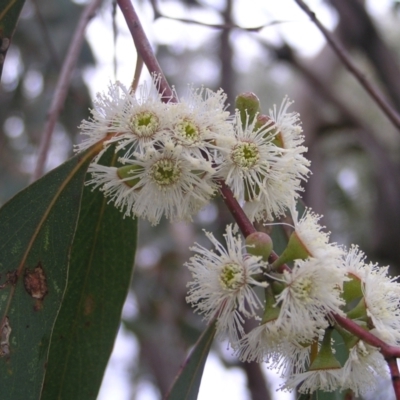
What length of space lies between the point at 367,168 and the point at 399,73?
216cm

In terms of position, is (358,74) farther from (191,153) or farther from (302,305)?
(302,305)

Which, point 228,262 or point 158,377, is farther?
point 158,377

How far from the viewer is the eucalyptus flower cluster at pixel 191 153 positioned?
1144 mm

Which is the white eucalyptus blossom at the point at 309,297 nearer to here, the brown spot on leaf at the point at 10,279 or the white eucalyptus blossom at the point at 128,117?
the white eucalyptus blossom at the point at 128,117

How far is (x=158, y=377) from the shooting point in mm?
4129

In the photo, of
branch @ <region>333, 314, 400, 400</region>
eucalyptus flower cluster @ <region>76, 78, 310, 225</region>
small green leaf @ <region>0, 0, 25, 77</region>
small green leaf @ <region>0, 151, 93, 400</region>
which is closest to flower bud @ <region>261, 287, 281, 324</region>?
branch @ <region>333, 314, 400, 400</region>

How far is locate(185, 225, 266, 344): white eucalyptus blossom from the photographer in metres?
1.07

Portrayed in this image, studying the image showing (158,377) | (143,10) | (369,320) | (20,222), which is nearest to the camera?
(369,320)

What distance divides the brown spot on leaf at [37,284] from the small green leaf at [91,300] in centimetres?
23

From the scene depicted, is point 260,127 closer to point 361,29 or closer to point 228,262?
point 228,262

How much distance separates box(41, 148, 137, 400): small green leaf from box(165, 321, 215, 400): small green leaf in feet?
0.73

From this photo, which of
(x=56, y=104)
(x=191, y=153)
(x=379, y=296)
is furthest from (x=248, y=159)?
(x=56, y=104)

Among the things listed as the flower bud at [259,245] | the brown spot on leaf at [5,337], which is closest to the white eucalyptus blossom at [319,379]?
the flower bud at [259,245]

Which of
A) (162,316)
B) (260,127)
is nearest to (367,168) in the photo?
(162,316)
